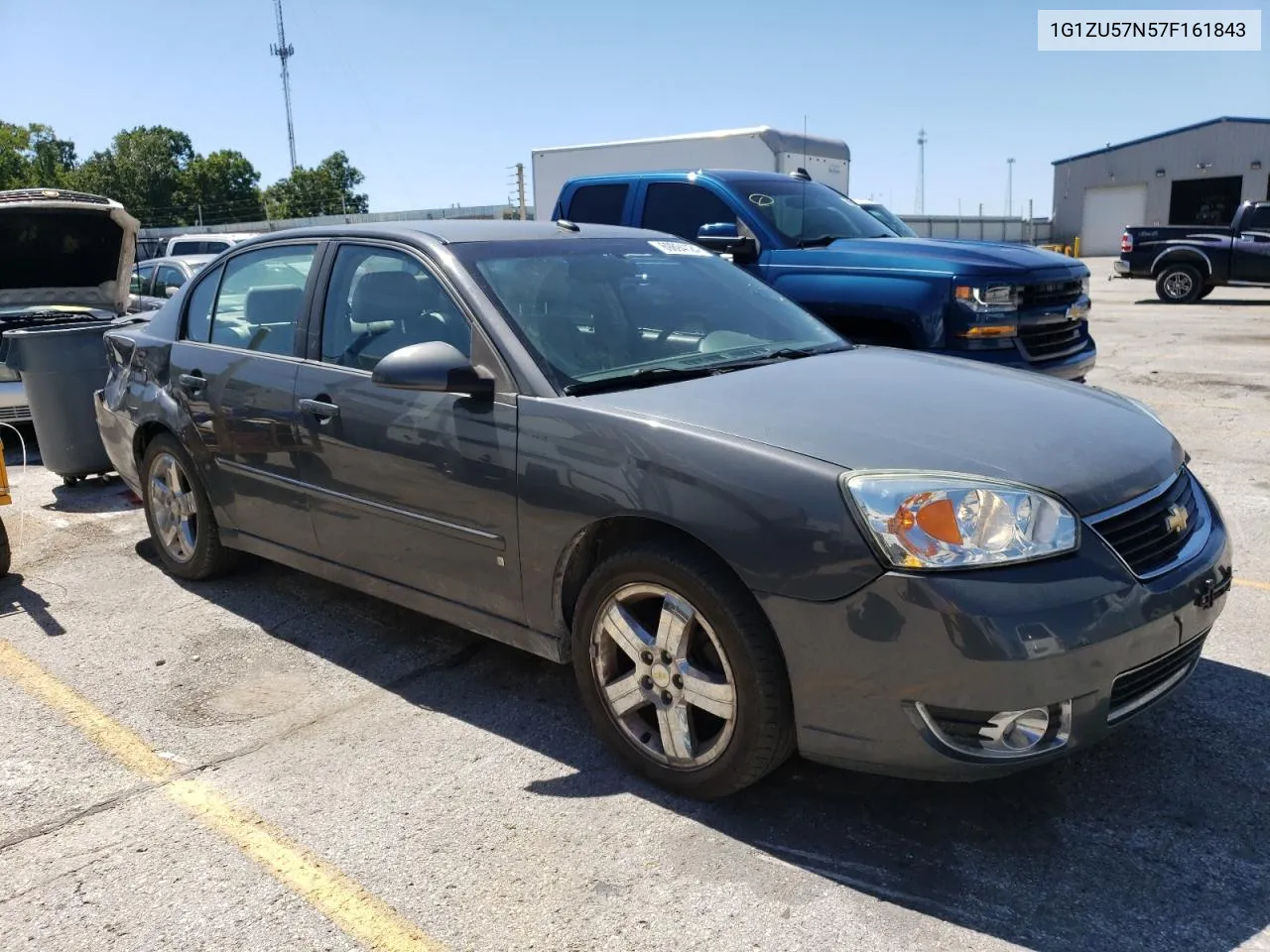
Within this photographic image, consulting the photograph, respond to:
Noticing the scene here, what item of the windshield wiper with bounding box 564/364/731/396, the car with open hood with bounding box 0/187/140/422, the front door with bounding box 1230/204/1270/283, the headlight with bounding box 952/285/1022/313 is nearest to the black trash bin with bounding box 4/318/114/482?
the car with open hood with bounding box 0/187/140/422

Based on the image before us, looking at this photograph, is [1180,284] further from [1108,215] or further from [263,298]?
[1108,215]

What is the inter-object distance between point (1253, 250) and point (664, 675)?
20.0 meters

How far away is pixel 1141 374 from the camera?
10898 millimetres

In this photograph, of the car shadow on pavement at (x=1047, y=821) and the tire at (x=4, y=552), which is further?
the tire at (x=4, y=552)

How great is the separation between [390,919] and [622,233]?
113 inches

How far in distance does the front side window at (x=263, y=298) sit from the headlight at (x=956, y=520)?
2634mm

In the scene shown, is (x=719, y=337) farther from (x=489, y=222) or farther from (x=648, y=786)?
(x=648, y=786)

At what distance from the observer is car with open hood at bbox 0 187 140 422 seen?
8.13 meters

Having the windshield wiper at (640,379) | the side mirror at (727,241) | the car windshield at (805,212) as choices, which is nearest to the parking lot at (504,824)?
the windshield wiper at (640,379)

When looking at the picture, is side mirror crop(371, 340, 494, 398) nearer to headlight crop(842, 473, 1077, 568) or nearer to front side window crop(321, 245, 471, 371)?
front side window crop(321, 245, 471, 371)

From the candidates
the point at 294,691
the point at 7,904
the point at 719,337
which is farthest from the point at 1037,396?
the point at 7,904

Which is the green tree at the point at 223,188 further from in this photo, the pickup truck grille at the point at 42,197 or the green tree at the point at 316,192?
the pickup truck grille at the point at 42,197

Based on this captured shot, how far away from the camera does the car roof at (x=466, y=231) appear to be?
3.92 metres

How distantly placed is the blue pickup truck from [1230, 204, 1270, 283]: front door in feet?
46.2
